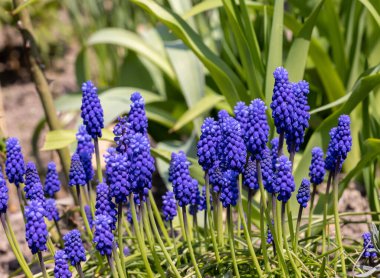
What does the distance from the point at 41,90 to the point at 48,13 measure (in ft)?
9.93

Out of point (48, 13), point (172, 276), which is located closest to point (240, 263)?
point (172, 276)

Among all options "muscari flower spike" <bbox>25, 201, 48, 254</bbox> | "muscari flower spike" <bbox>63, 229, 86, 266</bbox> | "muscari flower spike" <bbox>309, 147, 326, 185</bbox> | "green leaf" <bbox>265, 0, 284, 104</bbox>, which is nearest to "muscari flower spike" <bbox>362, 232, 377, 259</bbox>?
"muscari flower spike" <bbox>309, 147, 326, 185</bbox>

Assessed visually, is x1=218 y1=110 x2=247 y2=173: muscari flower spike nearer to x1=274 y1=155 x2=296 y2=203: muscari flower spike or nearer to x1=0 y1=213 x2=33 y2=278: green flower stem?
x1=274 y1=155 x2=296 y2=203: muscari flower spike

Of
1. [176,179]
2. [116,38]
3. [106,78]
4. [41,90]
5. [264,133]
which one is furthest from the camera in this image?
[106,78]

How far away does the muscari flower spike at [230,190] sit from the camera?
2.46 m

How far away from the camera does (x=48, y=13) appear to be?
6.88 metres

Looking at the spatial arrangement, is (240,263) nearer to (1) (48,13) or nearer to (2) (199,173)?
(2) (199,173)

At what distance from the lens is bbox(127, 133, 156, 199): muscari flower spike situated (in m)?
2.25

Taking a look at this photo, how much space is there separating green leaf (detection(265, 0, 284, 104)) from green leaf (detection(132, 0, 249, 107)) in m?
0.27

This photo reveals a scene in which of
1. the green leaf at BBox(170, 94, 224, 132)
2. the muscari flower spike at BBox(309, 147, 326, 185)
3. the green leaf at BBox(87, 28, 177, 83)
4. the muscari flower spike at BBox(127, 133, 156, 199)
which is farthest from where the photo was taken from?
the green leaf at BBox(87, 28, 177, 83)

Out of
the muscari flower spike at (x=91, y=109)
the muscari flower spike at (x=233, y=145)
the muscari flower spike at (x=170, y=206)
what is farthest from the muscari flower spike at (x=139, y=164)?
the muscari flower spike at (x=170, y=206)

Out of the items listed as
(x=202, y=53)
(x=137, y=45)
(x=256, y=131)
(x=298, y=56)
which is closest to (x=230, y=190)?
(x=256, y=131)

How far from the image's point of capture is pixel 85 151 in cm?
304

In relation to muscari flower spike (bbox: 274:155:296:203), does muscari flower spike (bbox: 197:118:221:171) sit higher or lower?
higher
